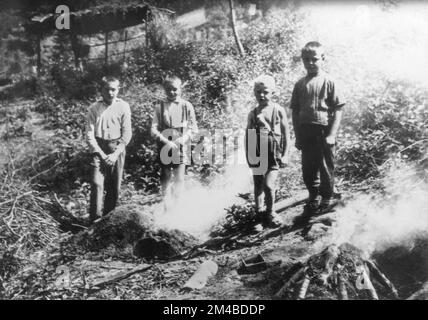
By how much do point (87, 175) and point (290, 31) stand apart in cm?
A: 364

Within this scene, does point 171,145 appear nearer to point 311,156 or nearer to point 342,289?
point 311,156

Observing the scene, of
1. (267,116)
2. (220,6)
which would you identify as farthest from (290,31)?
(267,116)

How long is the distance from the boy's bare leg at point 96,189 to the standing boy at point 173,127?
774 mm

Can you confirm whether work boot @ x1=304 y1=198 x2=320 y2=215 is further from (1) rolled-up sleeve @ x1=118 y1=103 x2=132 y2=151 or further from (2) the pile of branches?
(2) the pile of branches

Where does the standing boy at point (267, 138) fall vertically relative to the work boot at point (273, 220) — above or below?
above

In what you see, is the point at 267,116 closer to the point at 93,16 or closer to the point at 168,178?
the point at 168,178

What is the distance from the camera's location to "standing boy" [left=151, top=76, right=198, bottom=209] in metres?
4.77

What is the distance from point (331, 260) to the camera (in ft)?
12.3

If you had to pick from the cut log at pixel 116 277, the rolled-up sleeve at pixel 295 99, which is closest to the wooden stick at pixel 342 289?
the rolled-up sleeve at pixel 295 99

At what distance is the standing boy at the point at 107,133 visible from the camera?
488 cm

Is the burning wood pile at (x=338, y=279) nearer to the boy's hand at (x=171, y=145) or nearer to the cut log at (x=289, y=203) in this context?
the cut log at (x=289, y=203)

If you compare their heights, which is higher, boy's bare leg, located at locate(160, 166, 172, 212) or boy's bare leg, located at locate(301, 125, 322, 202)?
boy's bare leg, located at locate(301, 125, 322, 202)

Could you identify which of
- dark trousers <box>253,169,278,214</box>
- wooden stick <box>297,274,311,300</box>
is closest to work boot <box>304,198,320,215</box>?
dark trousers <box>253,169,278,214</box>

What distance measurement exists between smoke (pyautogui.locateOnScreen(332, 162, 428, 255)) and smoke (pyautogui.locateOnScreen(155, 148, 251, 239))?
56.5 inches
